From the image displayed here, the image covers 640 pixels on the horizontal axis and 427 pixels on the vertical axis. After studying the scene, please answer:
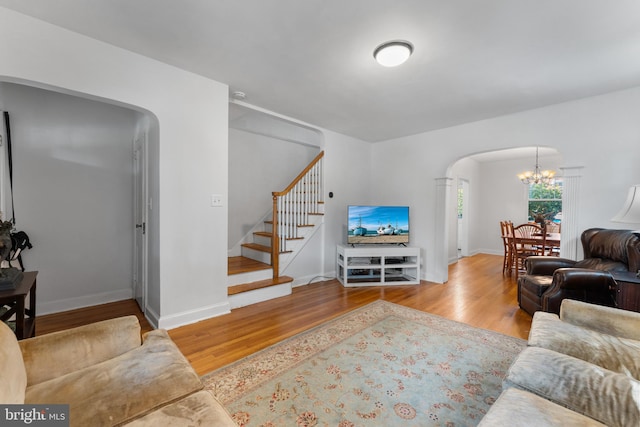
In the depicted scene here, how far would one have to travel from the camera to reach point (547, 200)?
664cm

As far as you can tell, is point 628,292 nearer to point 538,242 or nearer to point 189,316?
point 538,242

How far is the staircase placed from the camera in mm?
3414

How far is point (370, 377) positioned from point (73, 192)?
11.7 ft

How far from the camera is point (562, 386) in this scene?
1.13 m

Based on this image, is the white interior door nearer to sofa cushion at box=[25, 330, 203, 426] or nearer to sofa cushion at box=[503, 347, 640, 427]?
sofa cushion at box=[25, 330, 203, 426]

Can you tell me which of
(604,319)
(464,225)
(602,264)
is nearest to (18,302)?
(604,319)

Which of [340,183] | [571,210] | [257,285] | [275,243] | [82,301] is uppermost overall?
[340,183]

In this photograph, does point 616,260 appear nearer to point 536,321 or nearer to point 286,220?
point 536,321

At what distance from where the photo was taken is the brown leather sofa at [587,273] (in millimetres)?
2336

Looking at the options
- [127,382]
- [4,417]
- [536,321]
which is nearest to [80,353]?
[127,382]

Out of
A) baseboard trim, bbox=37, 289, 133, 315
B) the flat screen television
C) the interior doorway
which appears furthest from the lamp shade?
baseboard trim, bbox=37, 289, 133, 315

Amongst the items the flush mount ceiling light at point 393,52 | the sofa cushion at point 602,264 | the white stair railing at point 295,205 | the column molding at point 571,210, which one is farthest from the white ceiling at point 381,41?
the sofa cushion at point 602,264

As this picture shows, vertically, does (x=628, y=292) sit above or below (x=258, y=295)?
above

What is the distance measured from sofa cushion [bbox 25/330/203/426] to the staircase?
1913mm
